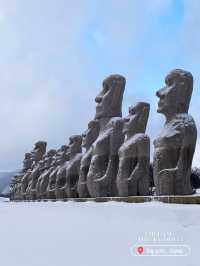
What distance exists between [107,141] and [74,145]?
192 inches

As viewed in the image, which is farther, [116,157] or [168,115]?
[116,157]

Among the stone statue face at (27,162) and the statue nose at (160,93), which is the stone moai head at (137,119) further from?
the stone statue face at (27,162)

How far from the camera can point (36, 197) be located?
79.8 ft

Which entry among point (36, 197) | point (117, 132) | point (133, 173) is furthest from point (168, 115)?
point (36, 197)

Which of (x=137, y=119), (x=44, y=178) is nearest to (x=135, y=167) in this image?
(x=137, y=119)

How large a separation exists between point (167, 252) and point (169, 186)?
169 inches

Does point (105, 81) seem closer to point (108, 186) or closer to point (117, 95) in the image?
point (117, 95)

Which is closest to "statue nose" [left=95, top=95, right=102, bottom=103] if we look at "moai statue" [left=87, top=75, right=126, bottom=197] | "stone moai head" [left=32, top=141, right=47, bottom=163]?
"moai statue" [left=87, top=75, right=126, bottom=197]

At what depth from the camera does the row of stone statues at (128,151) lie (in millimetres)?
10266

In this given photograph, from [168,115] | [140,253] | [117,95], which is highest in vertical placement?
[117,95]

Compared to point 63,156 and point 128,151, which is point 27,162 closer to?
point 63,156

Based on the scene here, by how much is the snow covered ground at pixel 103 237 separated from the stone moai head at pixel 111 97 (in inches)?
246

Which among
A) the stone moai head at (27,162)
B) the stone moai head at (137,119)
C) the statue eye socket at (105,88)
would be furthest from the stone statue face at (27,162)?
the stone moai head at (137,119)

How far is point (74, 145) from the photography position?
63.1ft
